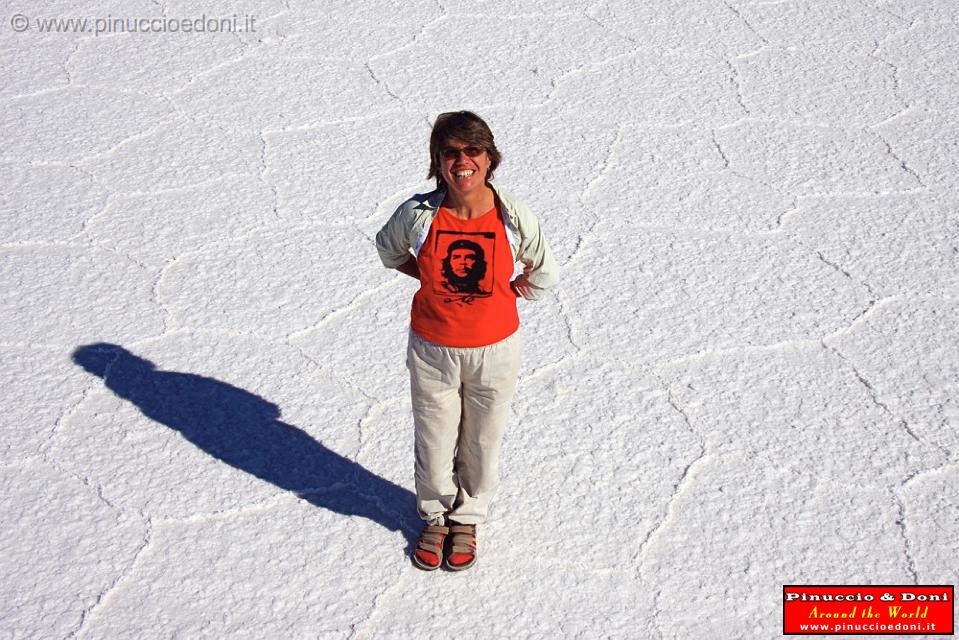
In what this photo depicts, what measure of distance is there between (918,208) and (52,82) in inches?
107

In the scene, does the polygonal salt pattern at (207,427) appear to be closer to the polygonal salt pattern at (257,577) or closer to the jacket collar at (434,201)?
the polygonal salt pattern at (257,577)

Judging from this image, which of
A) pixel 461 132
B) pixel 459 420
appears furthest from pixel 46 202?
pixel 461 132

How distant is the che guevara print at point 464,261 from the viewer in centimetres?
189

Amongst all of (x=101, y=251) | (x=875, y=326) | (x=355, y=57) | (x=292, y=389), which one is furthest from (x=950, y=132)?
(x=101, y=251)

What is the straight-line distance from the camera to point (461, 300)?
1.92 meters

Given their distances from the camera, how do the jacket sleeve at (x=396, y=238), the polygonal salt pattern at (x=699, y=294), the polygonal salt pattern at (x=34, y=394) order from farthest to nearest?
the polygonal salt pattern at (x=699, y=294), the polygonal salt pattern at (x=34, y=394), the jacket sleeve at (x=396, y=238)

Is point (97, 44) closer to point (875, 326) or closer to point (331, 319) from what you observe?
point (331, 319)

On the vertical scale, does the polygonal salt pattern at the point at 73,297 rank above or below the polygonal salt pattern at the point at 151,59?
below

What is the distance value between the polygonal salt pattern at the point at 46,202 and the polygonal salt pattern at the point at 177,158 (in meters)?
0.07

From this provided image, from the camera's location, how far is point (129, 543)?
2141 millimetres

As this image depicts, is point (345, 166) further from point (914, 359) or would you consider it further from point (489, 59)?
point (914, 359)

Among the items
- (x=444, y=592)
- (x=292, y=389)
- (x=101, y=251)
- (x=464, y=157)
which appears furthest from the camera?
(x=101, y=251)

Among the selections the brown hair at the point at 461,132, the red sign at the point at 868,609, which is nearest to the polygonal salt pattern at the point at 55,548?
the brown hair at the point at 461,132

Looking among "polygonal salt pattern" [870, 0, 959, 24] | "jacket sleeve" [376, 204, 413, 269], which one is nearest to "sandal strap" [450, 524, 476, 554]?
"jacket sleeve" [376, 204, 413, 269]
